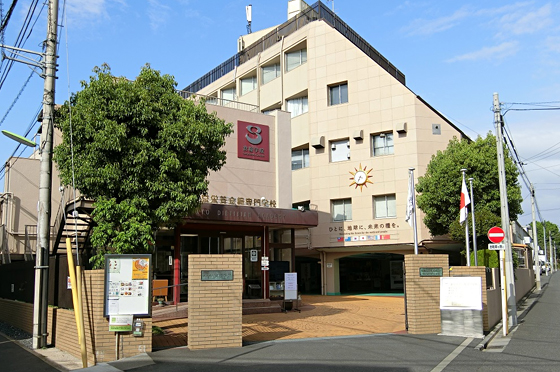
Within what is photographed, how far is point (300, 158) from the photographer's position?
119 ft

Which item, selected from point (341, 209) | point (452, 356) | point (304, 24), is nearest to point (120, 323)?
point (452, 356)

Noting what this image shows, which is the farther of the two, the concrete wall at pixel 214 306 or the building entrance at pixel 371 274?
the building entrance at pixel 371 274

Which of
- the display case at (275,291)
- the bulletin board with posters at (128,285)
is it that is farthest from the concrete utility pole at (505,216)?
the bulletin board with posters at (128,285)

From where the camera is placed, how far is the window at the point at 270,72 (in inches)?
1502

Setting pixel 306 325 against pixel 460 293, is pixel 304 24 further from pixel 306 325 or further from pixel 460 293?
pixel 460 293

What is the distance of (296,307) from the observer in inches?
816

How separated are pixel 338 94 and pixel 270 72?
6.69 meters

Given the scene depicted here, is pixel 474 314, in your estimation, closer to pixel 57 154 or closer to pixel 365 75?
pixel 57 154

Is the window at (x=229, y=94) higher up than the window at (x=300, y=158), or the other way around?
the window at (x=229, y=94)

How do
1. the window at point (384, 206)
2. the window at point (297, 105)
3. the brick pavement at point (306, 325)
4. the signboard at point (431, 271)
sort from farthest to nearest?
the window at point (297, 105) < the window at point (384, 206) < the signboard at point (431, 271) < the brick pavement at point (306, 325)

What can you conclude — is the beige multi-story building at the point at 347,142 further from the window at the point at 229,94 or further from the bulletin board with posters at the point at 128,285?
the bulletin board with posters at the point at 128,285

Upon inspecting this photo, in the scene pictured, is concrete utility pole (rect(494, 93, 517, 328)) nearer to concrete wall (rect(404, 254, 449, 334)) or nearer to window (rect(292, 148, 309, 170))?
concrete wall (rect(404, 254, 449, 334))

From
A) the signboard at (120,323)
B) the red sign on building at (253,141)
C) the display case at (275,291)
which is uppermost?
the red sign on building at (253,141)

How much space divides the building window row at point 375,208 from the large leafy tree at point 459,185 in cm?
315
